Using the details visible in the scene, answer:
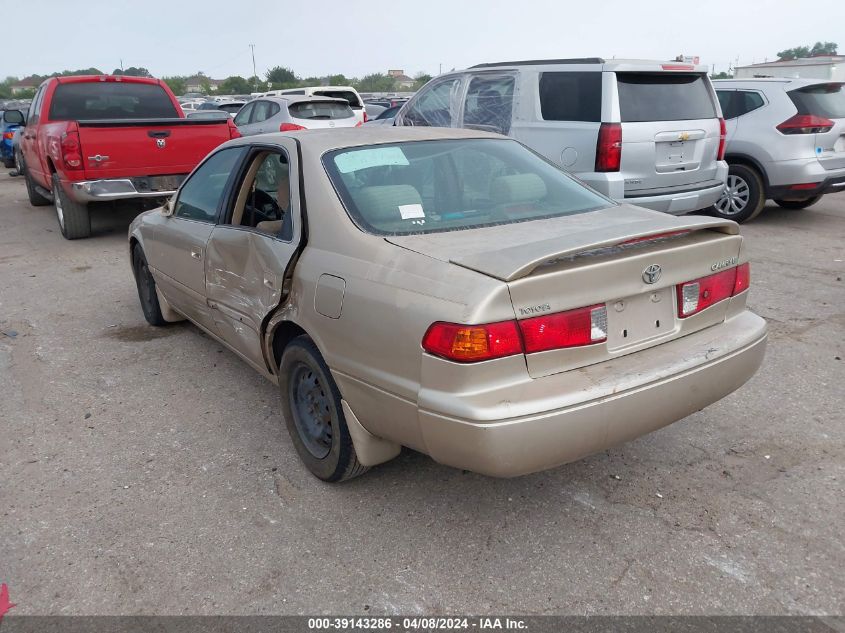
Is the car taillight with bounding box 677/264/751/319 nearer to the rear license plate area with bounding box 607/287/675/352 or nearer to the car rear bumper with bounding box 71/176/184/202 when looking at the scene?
the rear license plate area with bounding box 607/287/675/352

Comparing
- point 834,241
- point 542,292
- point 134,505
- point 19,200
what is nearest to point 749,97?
point 834,241

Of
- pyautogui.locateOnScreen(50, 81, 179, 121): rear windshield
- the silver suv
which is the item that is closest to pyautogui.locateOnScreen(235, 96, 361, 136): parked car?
pyautogui.locateOnScreen(50, 81, 179, 121): rear windshield

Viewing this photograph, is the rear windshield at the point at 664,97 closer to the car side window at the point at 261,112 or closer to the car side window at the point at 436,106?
the car side window at the point at 436,106

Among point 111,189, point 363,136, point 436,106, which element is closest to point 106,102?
point 111,189

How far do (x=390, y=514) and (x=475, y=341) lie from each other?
41.8 inches

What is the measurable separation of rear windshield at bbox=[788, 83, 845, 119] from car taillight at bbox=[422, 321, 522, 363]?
759 centimetres

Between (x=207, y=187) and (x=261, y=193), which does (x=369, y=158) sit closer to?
(x=261, y=193)

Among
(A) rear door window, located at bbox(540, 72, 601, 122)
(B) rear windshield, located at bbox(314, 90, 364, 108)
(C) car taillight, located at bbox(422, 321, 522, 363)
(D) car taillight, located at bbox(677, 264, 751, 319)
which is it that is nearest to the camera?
(C) car taillight, located at bbox(422, 321, 522, 363)

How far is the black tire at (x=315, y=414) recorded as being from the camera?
10.0ft

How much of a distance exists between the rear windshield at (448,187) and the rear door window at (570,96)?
3010mm

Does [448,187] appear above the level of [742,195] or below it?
above

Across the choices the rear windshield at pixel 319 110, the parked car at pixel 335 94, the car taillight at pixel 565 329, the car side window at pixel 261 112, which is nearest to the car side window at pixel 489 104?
the car taillight at pixel 565 329

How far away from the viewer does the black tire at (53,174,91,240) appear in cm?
883

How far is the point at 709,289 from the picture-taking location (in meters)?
3.01
